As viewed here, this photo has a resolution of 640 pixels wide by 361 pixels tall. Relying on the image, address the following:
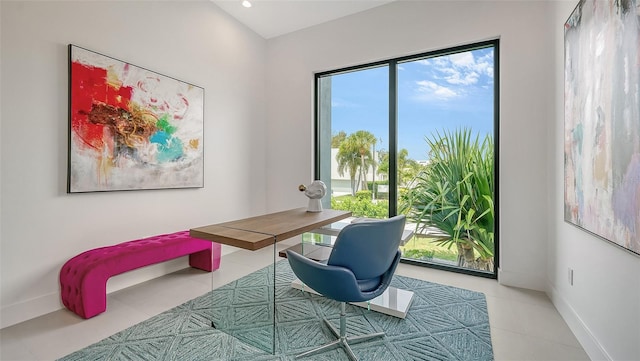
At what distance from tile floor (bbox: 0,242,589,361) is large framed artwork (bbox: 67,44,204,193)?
97 centimetres

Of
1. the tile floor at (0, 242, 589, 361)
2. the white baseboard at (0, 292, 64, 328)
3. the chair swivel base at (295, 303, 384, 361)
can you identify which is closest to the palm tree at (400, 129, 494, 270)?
the tile floor at (0, 242, 589, 361)

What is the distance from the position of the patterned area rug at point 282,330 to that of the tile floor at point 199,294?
10 cm

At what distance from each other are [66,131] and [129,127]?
471 mm

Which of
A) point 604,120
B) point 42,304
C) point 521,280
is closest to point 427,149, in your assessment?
point 521,280

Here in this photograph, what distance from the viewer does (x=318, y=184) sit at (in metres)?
2.41

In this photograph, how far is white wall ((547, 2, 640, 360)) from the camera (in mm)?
1311

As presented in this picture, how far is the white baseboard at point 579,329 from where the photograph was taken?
5.09 feet

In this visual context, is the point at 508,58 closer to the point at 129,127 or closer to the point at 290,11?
the point at 290,11

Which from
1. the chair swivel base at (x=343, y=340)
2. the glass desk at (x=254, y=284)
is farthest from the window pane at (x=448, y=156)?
the chair swivel base at (x=343, y=340)

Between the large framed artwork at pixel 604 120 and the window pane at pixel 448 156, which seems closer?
the large framed artwork at pixel 604 120

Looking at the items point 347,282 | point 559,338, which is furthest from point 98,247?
point 559,338

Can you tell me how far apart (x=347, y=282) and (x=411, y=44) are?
9.39 ft

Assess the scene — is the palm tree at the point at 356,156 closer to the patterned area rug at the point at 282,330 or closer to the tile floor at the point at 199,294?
the tile floor at the point at 199,294

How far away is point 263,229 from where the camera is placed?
1780mm
